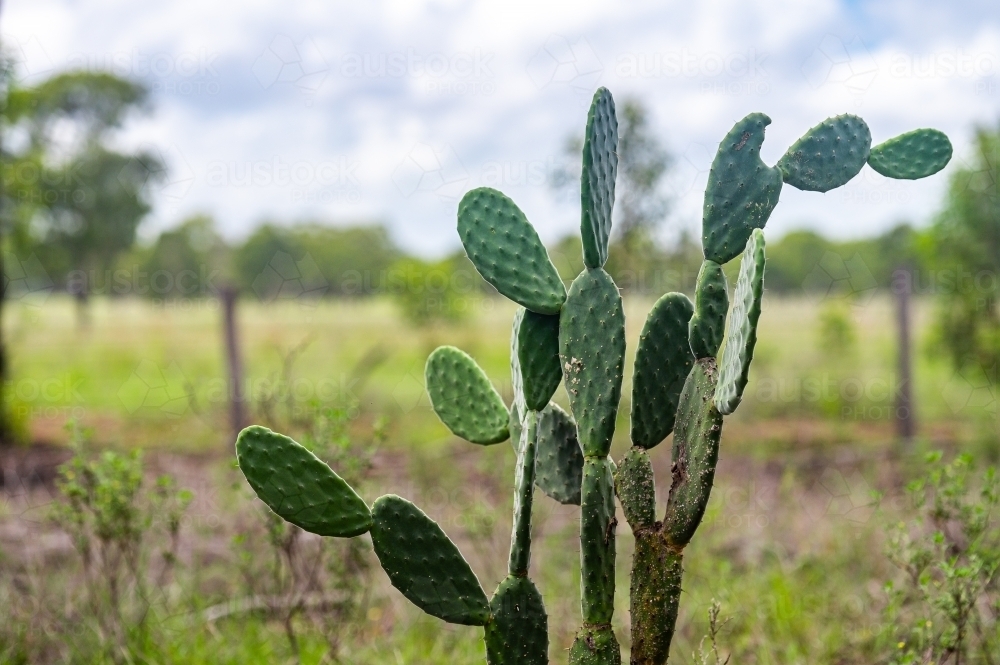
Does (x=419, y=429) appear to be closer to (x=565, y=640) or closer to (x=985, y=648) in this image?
(x=565, y=640)

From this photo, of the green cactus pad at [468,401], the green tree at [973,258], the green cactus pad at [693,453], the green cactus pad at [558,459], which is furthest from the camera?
the green tree at [973,258]

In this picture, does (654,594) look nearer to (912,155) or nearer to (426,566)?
(426,566)

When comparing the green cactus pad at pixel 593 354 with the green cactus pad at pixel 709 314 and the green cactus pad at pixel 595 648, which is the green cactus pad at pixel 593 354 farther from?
the green cactus pad at pixel 595 648

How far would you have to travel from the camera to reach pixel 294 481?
1.66 meters

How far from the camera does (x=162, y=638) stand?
9.63 ft

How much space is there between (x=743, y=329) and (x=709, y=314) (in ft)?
0.63

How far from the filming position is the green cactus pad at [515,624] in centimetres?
173

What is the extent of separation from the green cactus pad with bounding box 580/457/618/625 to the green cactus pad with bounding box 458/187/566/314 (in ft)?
1.11

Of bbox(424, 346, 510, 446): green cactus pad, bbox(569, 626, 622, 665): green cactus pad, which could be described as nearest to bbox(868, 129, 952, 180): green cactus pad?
bbox(424, 346, 510, 446): green cactus pad

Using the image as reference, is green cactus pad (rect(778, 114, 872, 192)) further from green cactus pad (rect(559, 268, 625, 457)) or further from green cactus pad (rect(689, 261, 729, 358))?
green cactus pad (rect(559, 268, 625, 457))

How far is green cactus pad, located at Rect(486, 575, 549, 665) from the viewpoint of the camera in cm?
173

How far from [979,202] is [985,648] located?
5048 millimetres

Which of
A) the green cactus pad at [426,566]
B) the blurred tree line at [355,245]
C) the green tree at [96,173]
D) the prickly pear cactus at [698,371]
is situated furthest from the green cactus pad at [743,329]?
the green tree at [96,173]

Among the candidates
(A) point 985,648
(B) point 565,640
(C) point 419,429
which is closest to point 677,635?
(B) point 565,640
